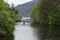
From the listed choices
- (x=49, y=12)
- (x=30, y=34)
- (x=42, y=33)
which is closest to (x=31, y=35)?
(x=30, y=34)

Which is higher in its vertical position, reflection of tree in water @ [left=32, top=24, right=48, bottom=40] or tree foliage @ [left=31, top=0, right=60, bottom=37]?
tree foliage @ [left=31, top=0, right=60, bottom=37]

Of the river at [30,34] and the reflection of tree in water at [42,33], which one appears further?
the reflection of tree in water at [42,33]

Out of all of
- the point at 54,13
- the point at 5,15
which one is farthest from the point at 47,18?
the point at 5,15

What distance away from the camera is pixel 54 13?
89312mm

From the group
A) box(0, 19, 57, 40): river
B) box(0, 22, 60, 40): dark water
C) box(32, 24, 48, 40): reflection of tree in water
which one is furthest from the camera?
box(32, 24, 48, 40): reflection of tree in water

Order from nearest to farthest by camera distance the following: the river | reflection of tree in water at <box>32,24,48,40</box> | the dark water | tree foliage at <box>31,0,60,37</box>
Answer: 1. the dark water
2. the river
3. reflection of tree in water at <box>32,24,48,40</box>
4. tree foliage at <box>31,0,60,37</box>

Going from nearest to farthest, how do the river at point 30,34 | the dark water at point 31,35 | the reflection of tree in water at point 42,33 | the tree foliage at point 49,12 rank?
1. the dark water at point 31,35
2. the river at point 30,34
3. the reflection of tree in water at point 42,33
4. the tree foliage at point 49,12

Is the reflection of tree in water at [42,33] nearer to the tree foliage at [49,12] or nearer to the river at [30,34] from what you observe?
the river at [30,34]

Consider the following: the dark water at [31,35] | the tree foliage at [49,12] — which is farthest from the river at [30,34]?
the tree foliage at [49,12]

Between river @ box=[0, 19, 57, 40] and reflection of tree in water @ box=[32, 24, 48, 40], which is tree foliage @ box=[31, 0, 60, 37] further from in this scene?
river @ box=[0, 19, 57, 40]

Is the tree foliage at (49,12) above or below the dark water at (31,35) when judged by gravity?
above

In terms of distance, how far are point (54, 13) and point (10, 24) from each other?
4189 cm

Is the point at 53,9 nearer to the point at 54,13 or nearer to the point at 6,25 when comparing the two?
the point at 54,13

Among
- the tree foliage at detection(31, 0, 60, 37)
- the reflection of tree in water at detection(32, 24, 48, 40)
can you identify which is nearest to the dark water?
the reflection of tree in water at detection(32, 24, 48, 40)
